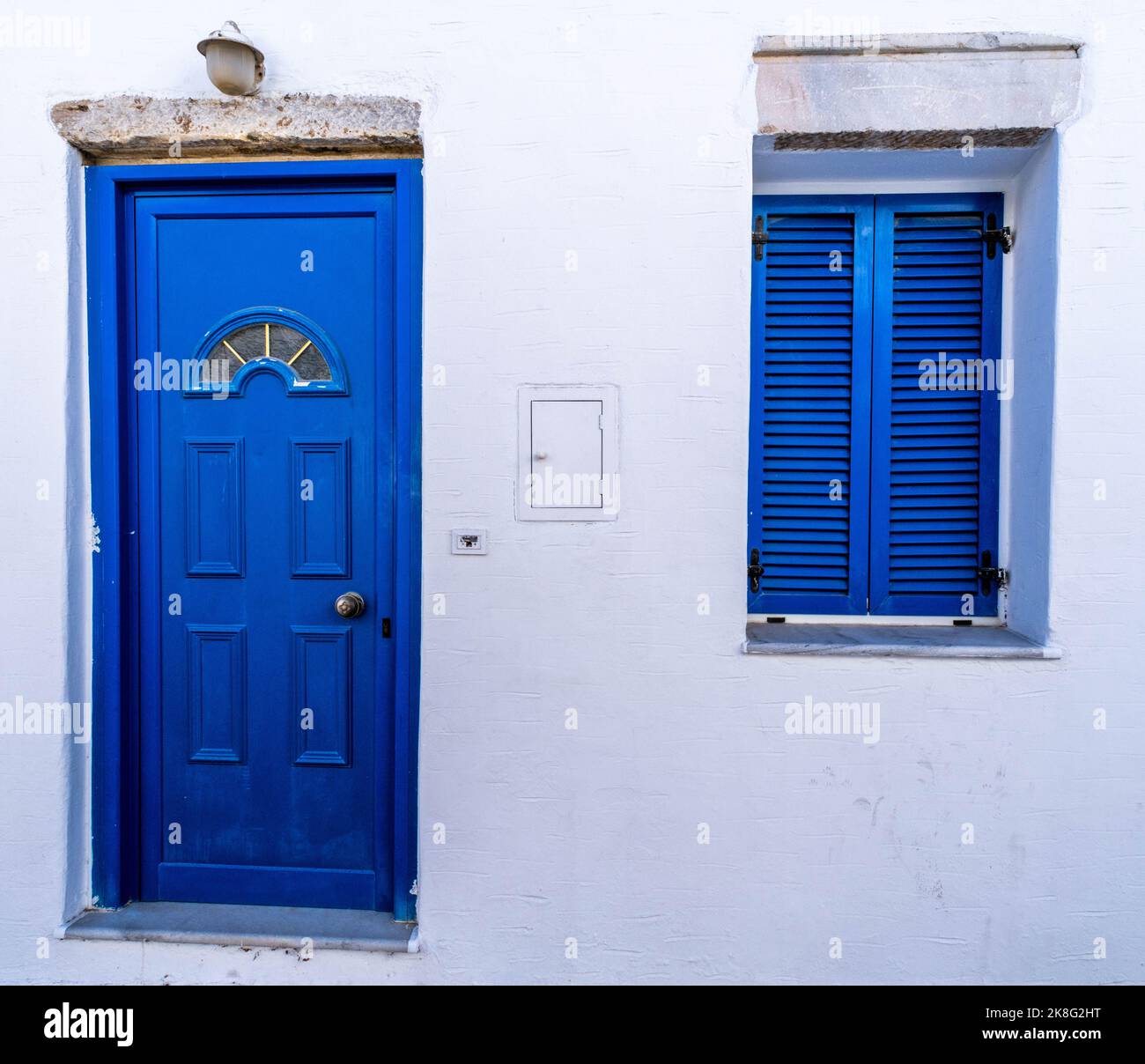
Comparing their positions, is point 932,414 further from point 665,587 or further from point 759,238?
point 665,587

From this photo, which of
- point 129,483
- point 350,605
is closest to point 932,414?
point 350,605

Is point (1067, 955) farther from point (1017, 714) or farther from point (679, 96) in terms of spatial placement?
point (679, 96)

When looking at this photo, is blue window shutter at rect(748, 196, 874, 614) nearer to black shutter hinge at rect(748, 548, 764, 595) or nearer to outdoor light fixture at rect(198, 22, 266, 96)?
black shutter hinge at rect(748, 548, 764, 595)

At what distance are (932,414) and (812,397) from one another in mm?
450

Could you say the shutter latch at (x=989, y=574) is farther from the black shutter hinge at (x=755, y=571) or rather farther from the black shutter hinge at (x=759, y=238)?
the black shutter hinge at (x=759, y=238)

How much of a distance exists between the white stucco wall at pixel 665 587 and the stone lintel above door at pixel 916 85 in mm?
79

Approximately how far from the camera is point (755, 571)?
255cm

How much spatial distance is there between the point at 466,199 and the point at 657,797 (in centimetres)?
212

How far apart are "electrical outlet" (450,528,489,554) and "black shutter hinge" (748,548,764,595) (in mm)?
1023

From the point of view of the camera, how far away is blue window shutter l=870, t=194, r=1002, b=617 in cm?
249

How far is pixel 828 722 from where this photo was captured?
7.30 feet

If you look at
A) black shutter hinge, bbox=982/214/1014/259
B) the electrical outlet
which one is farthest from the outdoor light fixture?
black shutter hinge, bbox=982/214/1014/259

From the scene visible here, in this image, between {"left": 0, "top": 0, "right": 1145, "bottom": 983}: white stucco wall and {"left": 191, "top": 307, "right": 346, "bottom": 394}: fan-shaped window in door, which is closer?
{"left": 0, "top": 0, "right": 1145, "bottom": 983}: white stucco wall

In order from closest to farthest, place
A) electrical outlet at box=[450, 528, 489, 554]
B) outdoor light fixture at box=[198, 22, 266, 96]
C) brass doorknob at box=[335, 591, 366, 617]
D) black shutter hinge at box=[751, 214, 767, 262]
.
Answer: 1. outdoor light fixture at box=[198, 22, 266, 96]
2. electrical outlet at box=[450, 528, 489, 554]
3. brass doorknob at box=[335, 591, 366, 617]
4. black shutter hinge at box=[751, 214, 767, 262]
